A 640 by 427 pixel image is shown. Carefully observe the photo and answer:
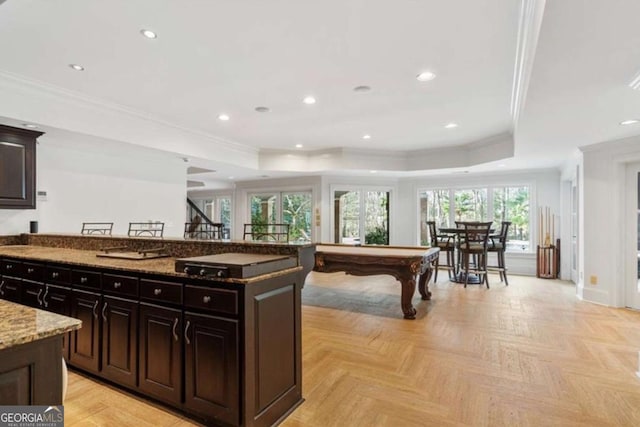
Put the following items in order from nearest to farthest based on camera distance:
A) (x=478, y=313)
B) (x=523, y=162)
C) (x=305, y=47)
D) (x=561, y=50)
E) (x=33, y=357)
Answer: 1. (x=33, y=357)
2. (x=561, y=50)
3. (x=305, y=47)
4. (x=478, y=313)
5. (x=523, y=162)

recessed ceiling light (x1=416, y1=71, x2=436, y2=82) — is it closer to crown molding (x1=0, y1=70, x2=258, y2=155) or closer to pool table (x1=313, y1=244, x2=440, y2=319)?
pool table (x1=313, y1=244, x2=440, y2=319)

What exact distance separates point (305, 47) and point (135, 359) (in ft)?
8.99

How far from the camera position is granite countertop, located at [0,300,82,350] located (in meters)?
1.00

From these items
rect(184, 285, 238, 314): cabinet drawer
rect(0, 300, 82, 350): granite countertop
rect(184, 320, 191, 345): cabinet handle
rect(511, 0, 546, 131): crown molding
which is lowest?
rect(184, 320, 191, 345): cabinet handle

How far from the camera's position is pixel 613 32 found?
1.89m

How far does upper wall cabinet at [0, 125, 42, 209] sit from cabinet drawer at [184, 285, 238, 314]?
11.4 ft

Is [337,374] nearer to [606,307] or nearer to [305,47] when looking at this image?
[305,47]

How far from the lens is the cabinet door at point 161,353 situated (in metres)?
1.96

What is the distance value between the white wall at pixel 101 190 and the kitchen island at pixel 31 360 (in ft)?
14.1

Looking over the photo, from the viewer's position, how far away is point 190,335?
1.91m

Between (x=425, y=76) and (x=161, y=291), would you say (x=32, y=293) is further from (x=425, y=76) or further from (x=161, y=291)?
(x=425, y=76)

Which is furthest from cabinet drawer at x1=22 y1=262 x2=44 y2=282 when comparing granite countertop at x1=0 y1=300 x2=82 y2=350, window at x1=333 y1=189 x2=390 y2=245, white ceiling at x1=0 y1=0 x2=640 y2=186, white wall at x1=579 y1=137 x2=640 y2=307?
white wall at x1=579 y1=137 x2=640 y2=307

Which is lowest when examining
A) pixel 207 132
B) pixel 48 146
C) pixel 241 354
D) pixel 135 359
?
pixel 135 359

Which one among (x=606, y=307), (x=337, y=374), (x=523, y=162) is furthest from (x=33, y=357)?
(x=523, y=162)
